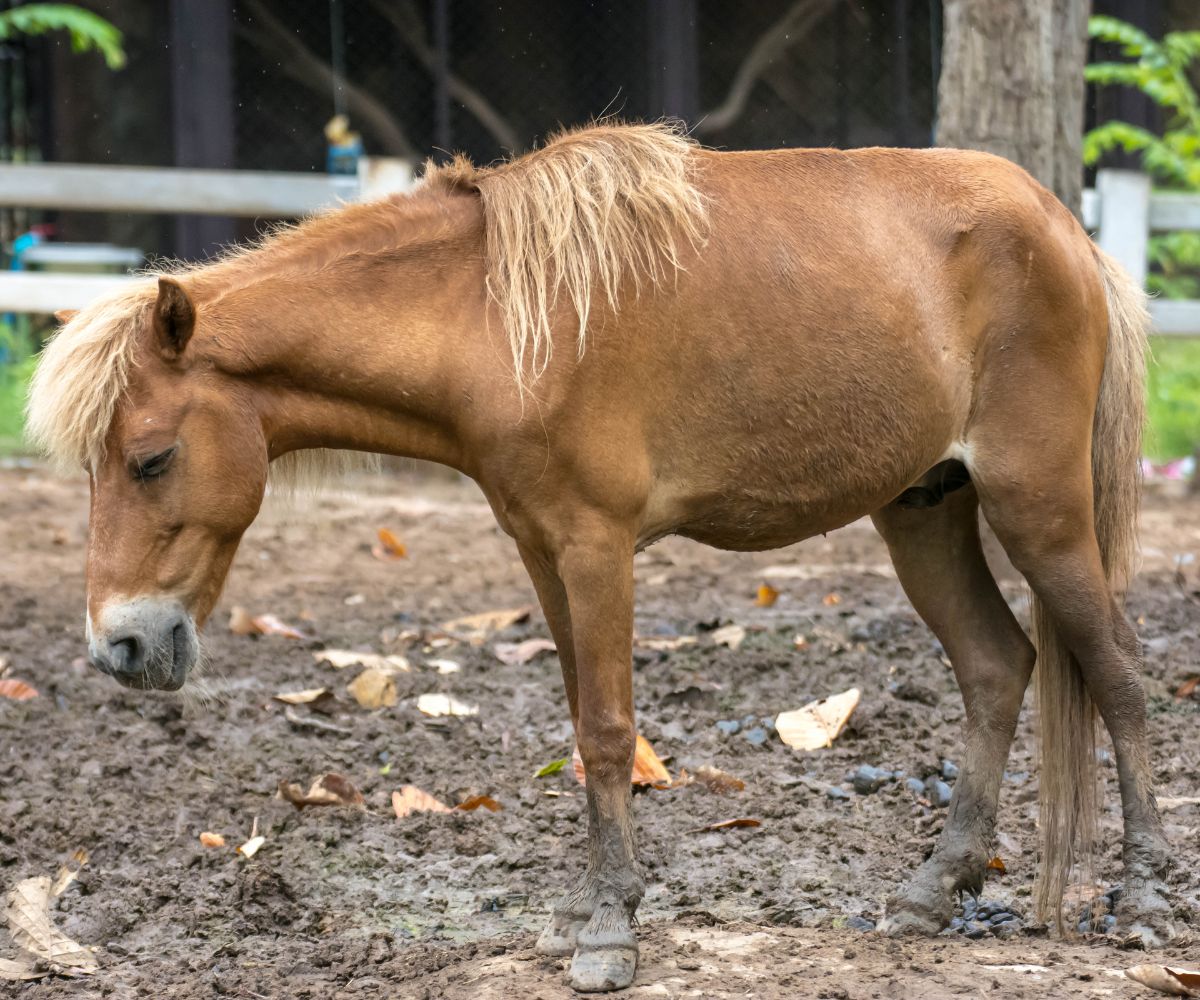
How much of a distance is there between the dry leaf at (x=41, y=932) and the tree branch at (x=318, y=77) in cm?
902

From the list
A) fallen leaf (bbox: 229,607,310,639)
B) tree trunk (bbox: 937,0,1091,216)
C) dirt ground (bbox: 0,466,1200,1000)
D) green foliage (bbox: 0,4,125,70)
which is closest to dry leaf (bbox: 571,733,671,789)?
dirt ground (bbox: 0,466,1200,1000)

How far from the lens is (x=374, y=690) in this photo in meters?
4.84

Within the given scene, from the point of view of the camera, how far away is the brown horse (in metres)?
2.99

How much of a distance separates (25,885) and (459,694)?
165 cm

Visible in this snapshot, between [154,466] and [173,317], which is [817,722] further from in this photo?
[173,317]

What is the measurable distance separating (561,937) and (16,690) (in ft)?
8.27

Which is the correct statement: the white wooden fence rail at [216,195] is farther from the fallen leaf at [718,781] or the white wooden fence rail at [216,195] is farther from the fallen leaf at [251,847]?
the fallen leaf at [251,847]

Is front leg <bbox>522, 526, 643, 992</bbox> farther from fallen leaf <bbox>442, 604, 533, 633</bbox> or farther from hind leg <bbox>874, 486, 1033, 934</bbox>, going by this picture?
fallen leaf <bbox>442, 604, 533, 633</bbox>

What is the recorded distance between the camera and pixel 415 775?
431cm

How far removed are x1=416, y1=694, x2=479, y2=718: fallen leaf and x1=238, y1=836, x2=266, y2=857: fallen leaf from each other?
96 centimetres

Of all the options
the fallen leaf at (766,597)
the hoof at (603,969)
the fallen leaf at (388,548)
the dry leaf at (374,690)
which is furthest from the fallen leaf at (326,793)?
the fallen leaf at (388,548)

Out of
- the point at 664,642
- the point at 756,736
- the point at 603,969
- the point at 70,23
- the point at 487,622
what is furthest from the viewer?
the point at 70,23

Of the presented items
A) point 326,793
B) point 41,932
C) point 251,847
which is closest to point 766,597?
point 326,793

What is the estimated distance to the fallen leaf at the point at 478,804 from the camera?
4086 millimetres
